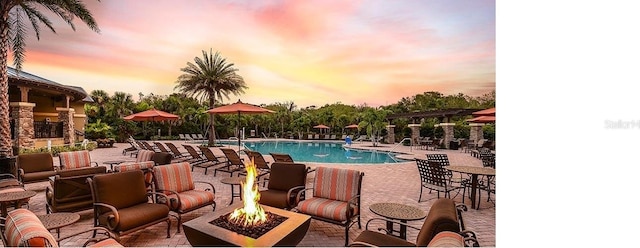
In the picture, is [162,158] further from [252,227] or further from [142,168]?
[252,227]

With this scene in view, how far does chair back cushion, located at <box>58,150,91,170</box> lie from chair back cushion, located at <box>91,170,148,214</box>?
346cm

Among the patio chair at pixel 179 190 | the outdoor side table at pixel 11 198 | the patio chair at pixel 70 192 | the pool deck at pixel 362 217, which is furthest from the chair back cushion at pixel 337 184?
the outdoor side table at pixel 11 198

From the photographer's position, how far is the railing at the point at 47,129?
39.3 feet

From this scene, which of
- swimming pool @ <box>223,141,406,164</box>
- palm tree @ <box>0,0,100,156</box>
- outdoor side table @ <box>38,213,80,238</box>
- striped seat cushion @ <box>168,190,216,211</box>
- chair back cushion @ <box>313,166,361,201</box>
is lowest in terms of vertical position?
swimming pool @ <box>223,141,406,164</box>

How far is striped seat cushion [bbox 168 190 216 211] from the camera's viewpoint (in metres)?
3.65

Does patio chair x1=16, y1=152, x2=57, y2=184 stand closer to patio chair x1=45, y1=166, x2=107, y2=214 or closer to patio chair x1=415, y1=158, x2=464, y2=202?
patio chair x1=45, y1=166, x2=107, y2=214

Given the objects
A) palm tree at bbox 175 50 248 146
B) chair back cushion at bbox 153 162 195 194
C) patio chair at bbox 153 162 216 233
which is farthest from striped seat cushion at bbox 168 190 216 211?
palm tree at bbox 175 50 248 146
